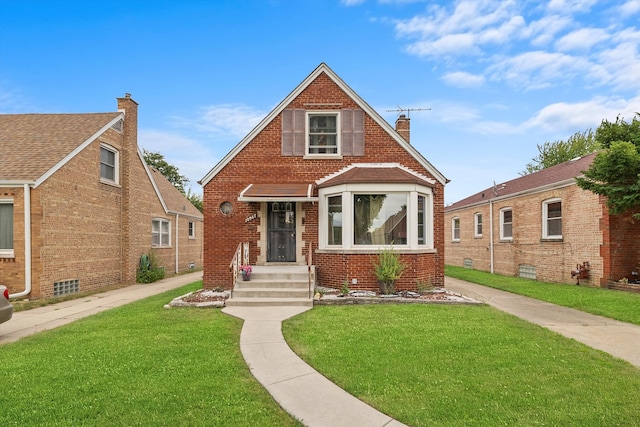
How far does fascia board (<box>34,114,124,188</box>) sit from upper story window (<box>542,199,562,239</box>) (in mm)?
17824

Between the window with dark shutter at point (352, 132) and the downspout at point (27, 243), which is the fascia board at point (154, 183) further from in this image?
the window with dark shutter at point (352, 132)

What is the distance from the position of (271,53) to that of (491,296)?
11.6m

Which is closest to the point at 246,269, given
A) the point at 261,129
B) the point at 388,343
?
the point at 261,129

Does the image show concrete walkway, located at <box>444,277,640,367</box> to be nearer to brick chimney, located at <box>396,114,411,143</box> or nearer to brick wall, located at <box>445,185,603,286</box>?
brick wall, located at <box>445,185,603,286</box>

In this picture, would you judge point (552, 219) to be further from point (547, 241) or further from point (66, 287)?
point (66, 287)

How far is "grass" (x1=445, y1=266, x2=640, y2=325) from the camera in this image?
902 centimetres

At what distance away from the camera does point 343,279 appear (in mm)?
11320

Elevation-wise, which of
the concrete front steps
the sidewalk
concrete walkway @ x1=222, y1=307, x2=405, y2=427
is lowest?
the sidewalk

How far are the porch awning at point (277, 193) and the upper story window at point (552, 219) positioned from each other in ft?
33.7

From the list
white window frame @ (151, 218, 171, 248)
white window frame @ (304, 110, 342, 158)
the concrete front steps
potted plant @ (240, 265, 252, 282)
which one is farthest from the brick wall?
white window frame @ (151, 218, 171, 248)

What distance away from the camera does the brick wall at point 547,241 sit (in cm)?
1345

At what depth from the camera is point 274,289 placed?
1028 cm

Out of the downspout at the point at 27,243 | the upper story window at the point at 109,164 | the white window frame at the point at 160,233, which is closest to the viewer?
the downspout at the point at 27,243

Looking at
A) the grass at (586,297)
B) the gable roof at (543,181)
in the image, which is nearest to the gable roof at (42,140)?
the grass at (586,297)
